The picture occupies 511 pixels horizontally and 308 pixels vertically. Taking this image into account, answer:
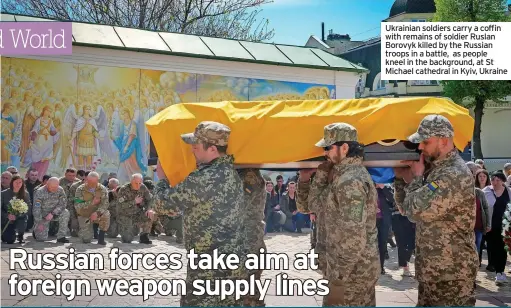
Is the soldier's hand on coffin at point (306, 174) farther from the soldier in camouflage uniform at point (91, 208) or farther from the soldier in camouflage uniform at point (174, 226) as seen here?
the soldier in camouflage uniform at point (91, 208)

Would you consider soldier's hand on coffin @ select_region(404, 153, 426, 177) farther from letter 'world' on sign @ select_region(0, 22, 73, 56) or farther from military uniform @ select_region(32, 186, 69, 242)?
military uniform @ select_region(32, 186, 69, 242)

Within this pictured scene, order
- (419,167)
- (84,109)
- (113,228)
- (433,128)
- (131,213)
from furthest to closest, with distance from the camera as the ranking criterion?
(84,109) < (113,228) < (131,213) < (419,167) < (433,128)

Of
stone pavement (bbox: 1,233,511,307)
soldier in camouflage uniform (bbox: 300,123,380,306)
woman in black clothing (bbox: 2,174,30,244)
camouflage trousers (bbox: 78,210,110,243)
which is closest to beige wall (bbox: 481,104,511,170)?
stone pavement (bbox: 1,233,511,307)

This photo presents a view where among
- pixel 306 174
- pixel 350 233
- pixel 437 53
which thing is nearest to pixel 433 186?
pixel 350 233

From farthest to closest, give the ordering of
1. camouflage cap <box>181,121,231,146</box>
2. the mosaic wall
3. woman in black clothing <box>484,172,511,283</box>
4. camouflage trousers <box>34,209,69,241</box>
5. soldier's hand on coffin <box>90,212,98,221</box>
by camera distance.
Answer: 1. the mosaic wall
2. soldier's hand on coffin <box>90,212,98,221</box>
3. camouflage trousers <box>34,209,69,241</box>
4. woman in black clothing <box>484,172,511,283</box>
5. camouflage cap <box>181,121,231,146</box>

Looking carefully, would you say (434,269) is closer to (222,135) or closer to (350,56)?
(222,135)

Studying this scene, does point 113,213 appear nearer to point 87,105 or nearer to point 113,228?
point 113,228

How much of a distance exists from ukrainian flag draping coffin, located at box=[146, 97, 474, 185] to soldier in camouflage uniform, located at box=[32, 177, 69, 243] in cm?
741

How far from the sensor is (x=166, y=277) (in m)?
8.22

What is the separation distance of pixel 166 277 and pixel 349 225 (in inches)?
179

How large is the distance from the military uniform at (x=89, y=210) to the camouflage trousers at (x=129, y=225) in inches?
12.2

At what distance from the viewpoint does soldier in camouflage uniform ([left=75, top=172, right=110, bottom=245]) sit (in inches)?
460

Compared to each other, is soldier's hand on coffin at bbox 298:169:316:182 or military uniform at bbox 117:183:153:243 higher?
soldier's hand on coffin at bbox 298:169:316:182

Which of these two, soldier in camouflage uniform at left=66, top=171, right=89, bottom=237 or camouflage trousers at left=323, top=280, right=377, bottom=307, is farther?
soldier in camouflage uniform at left=66, top=171, right=89, bottom=237
